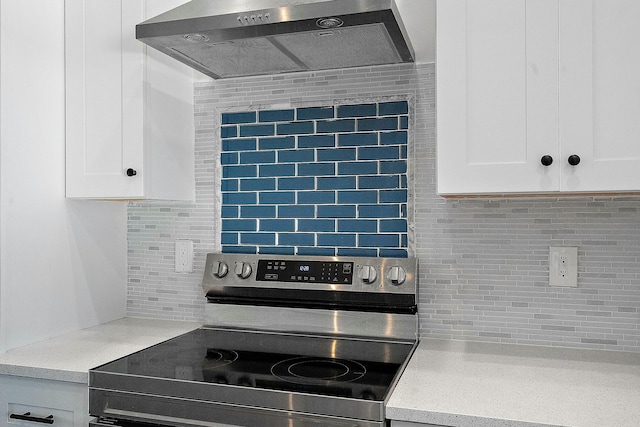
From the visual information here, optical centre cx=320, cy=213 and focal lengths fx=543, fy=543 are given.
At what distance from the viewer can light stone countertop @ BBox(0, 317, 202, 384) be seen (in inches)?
60.9

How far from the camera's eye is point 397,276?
1.83 metres

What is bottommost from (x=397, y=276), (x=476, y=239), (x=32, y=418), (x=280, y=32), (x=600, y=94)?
(x=32, y=418)

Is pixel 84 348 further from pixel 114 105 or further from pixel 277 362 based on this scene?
pixel 114 105

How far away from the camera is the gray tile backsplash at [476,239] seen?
1720mm

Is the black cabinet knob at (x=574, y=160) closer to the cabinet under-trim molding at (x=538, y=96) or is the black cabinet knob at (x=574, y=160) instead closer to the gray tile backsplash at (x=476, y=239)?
the cabinet under-trim molding at (x=538, y=96)

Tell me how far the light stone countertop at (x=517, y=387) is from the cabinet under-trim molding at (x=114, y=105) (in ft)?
3.60

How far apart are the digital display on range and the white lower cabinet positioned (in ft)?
2.34

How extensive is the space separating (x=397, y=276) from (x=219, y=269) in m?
0.67

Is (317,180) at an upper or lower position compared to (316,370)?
upper

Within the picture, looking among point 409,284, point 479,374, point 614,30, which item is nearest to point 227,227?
point 409,284

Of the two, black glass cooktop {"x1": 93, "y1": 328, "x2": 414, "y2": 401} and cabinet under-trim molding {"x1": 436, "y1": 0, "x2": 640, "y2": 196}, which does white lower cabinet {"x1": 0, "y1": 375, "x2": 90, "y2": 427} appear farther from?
cabinet under-trim molding {"x1": 436, "y1": 0, "x2": 640, "y2": 196}

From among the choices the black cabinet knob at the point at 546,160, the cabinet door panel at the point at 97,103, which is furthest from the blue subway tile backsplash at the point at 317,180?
the black cabinet knob at the point at 546,160

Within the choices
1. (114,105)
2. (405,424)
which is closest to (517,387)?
(405,424)

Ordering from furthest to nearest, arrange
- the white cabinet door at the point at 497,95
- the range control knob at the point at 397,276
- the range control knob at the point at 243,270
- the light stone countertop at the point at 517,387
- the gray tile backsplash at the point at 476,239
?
the range control knob at the point at 243,270 < the range control knob at the point at 397,276 < the gray tile backsplash at the point at 476,239 < the white cabinet door at the point at 497,95 < the light stone countertop at the point at 517,387
